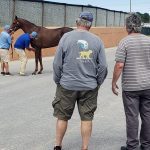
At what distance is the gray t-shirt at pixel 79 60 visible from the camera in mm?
6387

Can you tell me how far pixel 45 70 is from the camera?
19.7 m

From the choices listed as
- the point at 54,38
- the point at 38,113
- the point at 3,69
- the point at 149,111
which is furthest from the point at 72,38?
the point at 54,38

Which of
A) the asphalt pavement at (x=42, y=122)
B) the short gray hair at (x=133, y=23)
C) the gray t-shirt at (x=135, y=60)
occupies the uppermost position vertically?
the short gray hair at (x=133, y=23)

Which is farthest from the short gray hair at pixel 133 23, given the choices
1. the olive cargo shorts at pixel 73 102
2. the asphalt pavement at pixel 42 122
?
the asphalt pavement at pixel 42 122

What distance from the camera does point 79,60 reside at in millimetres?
6402

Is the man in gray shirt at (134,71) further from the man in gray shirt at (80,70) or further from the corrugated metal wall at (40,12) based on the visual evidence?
the corrugated metal wall at (40,12)

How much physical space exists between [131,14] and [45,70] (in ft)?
43.2

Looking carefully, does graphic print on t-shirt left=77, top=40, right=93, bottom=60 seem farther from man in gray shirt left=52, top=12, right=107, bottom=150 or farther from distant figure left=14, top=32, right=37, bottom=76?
distant figure left=14, top=32, right=37, bottom=76

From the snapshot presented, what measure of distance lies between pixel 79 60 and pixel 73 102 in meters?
0.57

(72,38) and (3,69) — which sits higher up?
(72,38)

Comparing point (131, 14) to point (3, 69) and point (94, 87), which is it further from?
point (3, 69)

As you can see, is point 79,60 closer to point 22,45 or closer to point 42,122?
point 42,122

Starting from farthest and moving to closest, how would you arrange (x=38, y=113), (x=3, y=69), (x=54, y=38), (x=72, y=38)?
1. (x=54, y=38)
2. (x=3, y=69)
3. (x=38, y=113)
4. (x=72, y=38)

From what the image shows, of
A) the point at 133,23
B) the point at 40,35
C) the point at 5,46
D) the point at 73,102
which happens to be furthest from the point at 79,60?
the point at 40,35
